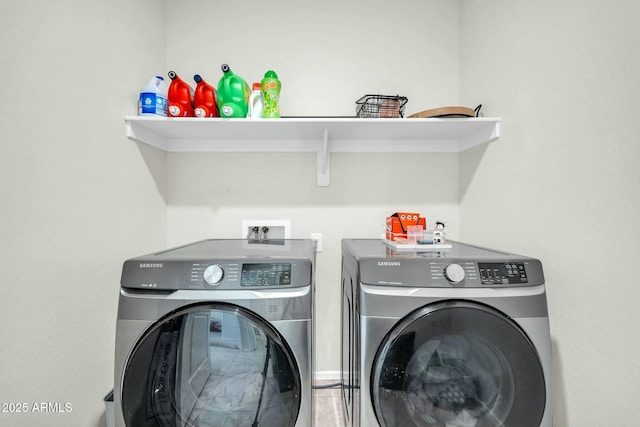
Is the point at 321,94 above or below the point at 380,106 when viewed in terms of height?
above

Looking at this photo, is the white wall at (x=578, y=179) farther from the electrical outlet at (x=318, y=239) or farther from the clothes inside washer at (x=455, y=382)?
the electrical outlet at (x=318, y=239)

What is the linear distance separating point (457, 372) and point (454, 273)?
0.33 m

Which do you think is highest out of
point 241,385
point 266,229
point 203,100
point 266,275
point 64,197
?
point 203,100

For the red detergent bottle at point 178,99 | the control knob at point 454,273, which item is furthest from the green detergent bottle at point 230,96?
the control knob at point 454,273

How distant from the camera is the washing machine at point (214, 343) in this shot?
0.90 m

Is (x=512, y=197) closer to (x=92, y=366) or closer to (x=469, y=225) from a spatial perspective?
(x=469, y=225)

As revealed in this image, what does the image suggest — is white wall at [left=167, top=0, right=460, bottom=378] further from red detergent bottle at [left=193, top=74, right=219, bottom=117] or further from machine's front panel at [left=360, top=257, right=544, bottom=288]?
machine's front panel at [left=360, top=257, right=544, bottom=288]

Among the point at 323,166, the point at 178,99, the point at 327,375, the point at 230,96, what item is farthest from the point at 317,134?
the point at 327,375

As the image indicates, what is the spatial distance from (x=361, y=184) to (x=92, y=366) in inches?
58.6

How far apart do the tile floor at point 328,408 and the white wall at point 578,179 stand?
889mm

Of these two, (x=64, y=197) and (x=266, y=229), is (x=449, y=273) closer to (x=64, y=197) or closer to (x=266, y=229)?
(x=266, y=229)

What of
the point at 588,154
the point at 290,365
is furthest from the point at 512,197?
the point at 290,365

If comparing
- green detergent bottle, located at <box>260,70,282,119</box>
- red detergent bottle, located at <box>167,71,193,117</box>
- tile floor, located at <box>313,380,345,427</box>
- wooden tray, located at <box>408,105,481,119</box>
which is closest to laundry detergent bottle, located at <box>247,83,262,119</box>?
green detergent bottle, located at <box>260,70,282,119</box>

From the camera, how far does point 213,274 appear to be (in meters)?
0.91
